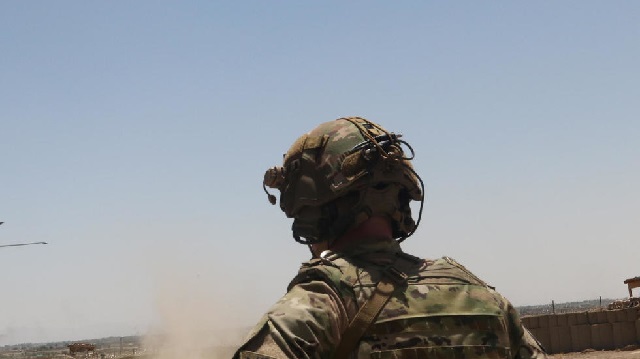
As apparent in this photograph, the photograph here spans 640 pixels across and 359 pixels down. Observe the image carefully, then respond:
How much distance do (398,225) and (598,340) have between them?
29771 mm

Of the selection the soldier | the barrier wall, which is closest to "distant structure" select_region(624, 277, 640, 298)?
the barrier wall

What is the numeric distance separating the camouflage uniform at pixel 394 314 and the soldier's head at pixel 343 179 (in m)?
0.15

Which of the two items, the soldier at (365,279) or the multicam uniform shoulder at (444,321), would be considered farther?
the multicam uniform shoulder at (444,321)

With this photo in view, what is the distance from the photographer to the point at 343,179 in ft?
10.1

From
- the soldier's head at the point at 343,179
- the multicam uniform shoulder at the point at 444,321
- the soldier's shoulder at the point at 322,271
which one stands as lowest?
the multicam uniform shoulder at the point at 444,321

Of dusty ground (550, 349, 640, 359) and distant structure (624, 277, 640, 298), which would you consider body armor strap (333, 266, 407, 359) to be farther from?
distant structure (624, 277, 640, 298)

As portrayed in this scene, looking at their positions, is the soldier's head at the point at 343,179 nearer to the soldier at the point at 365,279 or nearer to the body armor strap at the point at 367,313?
the soldier at the point at 365,279

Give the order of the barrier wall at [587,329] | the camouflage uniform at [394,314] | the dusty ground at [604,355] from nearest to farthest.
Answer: the camouflage uniform at [394,314], the dusty ground at [604,355], the barrier wall at [587,329]

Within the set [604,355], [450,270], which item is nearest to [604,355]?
[604,355]

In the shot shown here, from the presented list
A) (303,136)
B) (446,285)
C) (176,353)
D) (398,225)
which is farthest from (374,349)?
(176,353)

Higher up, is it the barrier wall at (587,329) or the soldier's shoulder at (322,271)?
the soldier's shoulder at (322,271)

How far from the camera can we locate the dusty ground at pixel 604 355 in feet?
91.0

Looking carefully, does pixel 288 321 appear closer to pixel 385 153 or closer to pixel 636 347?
pixel 385 153

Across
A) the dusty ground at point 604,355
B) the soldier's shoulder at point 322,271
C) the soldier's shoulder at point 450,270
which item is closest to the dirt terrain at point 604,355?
the dusty ground at point 604,355
